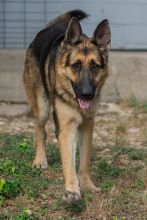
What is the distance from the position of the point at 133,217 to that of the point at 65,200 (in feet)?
2.04

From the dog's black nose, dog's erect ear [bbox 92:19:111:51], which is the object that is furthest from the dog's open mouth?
dog's erect ear [bbox 92:19:111:51]

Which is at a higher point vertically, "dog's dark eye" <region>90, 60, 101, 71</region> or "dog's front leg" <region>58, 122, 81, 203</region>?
"dog's dark eye" <region>90, 60, 101, 71</region>

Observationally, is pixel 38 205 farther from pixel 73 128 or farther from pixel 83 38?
pixel 83 38

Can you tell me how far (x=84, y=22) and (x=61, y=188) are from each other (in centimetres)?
459

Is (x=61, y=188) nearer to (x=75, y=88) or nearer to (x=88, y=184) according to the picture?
(x=88, y=184)

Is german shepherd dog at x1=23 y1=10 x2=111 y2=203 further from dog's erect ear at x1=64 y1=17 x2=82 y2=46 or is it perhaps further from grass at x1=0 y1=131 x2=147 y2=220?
grass at x1=0 y1=131 x2=147 y2=220

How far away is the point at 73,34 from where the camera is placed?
6.09 m

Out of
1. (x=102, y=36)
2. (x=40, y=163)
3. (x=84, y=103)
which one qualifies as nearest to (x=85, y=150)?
(x=84, y=103)

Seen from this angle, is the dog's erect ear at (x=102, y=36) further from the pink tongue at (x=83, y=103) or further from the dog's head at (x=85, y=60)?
the pink tongue at (x=83, y=103)

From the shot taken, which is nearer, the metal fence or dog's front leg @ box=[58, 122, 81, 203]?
dog's front leg @ box=[58, 122, 81, 203]

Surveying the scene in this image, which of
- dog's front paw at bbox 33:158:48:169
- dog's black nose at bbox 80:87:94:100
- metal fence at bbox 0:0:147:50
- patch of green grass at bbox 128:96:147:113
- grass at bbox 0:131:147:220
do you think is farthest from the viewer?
metal fence at bbox 0:0:147:50

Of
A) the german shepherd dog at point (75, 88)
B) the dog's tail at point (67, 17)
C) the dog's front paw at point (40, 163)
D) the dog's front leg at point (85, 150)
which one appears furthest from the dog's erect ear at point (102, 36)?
the dog's front paw at point (40, 163)

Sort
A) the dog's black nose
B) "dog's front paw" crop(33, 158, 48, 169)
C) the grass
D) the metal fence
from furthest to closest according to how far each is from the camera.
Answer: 1. the metal fence
2. "dog's front paw" crop(33, 158, 48, 169)
3. the dog's black nose
4. the grass

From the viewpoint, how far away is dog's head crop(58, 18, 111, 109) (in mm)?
5844
